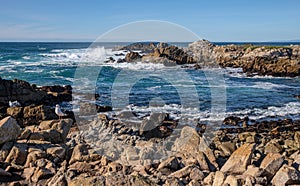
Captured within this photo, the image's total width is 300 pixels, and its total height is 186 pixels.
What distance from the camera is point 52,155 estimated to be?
7984mm

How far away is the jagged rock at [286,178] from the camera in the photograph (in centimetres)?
605

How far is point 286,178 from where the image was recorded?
6.05 m

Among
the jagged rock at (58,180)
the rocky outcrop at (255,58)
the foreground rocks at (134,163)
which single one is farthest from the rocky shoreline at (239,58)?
the jagged rock at (58,180)

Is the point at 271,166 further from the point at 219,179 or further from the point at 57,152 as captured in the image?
the point at 57,152

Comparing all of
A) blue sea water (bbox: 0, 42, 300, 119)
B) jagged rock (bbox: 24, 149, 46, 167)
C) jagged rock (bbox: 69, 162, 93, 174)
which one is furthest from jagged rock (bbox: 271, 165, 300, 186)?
blue sea water (bbox: 0, 42, 300, 119)

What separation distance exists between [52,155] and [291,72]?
3536cm

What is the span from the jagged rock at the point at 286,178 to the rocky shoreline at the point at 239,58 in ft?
112

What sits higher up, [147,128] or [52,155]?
[52,155]

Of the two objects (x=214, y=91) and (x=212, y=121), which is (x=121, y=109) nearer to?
(x=212, y=121)

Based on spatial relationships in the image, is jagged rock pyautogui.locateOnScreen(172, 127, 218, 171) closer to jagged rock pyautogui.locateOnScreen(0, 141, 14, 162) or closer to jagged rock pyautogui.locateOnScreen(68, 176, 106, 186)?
jagged rock pyautogui.locateOnScreen(68, 176, 106, 186)

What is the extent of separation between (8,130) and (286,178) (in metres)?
6.03

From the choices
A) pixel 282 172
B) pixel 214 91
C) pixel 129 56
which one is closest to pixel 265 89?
pixel 214 91

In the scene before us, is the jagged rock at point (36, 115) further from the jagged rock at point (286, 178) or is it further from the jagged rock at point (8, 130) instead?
the jagged rock at point (286, 178)

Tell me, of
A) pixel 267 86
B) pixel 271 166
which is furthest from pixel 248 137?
pixel 267 86
